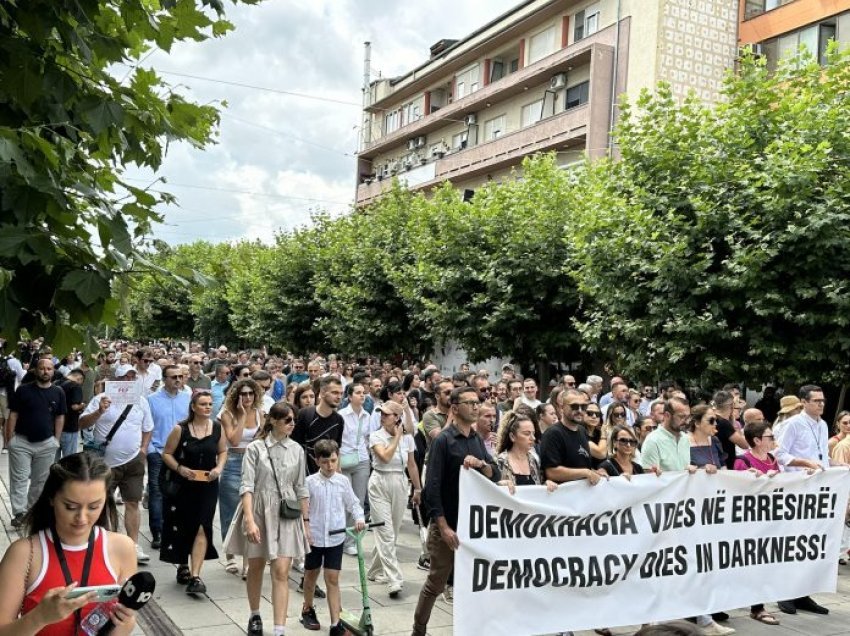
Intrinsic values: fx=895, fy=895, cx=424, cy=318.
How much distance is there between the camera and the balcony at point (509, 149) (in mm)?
34250

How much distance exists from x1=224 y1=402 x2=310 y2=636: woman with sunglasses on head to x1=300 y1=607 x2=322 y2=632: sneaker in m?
0.30

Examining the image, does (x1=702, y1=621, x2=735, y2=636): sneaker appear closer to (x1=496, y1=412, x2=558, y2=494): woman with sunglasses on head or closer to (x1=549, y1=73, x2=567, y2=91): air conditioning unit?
(x1=496, y1=412, x2=558, y2=494): woman with sunglasses on head

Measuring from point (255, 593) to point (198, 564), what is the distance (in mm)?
1215

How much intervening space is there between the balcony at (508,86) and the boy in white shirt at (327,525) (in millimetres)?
28920

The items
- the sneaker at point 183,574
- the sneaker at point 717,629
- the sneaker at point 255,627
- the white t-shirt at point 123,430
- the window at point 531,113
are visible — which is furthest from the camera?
the window at point 531,113

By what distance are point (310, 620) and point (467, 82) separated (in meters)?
40.3

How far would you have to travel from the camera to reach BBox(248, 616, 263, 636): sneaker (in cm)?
668

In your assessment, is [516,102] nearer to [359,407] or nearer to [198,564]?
[359,407]

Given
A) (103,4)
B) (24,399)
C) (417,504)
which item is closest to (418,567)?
(417,504)

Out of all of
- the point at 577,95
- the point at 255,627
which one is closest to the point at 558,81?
the point at 577,95

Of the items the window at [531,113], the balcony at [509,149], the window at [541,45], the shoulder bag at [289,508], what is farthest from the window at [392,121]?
the shoulder bag at [289,508]

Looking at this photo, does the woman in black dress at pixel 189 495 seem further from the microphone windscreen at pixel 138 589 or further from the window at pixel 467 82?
the window at pixel 467 82

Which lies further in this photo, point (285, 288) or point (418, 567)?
point (285, 288)

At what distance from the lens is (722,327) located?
1509 centimetres
